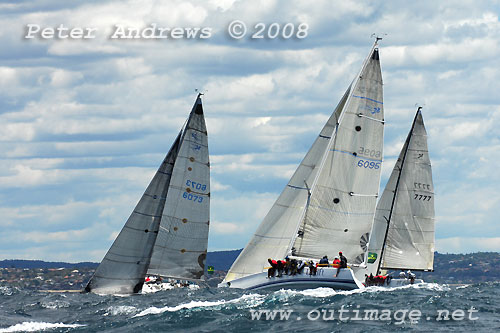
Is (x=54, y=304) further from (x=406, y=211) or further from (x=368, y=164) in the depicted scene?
(x=406, y=211)

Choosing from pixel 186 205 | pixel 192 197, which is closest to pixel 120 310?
pixel 186 205

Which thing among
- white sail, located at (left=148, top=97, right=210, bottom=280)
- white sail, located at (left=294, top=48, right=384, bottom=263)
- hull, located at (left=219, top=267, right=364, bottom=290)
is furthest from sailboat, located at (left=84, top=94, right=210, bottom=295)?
hull, located at (left=219, top=267, right=364, bottom=290)

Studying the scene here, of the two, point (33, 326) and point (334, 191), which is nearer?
point (33, 326)

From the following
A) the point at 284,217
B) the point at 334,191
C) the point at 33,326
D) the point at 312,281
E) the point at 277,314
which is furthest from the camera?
the point at 284,217

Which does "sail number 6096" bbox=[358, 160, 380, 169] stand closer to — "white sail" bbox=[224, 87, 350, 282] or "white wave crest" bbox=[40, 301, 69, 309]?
"white sail" bbox=[224, 87, 350, 282]

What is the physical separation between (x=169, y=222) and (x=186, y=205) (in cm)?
154

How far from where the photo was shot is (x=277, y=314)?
4134cm

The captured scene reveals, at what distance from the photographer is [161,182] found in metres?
61.2

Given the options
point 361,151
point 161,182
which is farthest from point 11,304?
point 361,151

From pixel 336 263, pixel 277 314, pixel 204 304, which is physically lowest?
pixel 277 314

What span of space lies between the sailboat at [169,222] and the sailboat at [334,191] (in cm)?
731

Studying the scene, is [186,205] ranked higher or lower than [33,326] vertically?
higher

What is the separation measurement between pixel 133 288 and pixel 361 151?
680 inches

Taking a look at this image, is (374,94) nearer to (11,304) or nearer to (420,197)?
(420,197)
